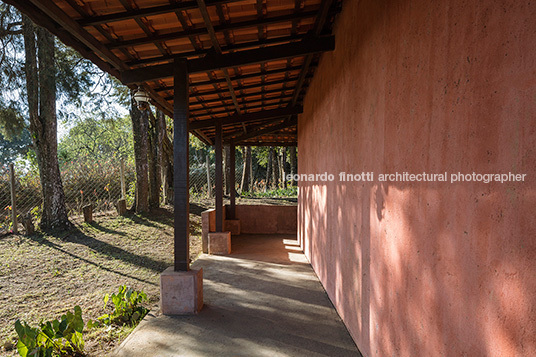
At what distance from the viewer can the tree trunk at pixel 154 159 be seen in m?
10.9

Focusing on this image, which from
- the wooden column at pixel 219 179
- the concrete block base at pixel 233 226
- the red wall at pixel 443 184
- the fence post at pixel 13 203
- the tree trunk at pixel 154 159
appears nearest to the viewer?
the red wall at pixel 443 184

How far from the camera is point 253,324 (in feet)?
11.4

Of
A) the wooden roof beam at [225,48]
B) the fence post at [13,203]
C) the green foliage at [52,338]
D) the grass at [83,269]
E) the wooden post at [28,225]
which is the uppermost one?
the wooden roof beam at [225,48]

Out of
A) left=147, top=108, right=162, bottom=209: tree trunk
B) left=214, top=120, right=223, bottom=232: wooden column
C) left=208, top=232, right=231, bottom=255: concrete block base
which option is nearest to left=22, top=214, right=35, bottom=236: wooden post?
left=147, top=108, right=162, bottom=209: tree trunk

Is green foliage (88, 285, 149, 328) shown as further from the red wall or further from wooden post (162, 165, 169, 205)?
wooden post (162, 165, 169, 205)

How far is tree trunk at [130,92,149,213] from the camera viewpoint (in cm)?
998

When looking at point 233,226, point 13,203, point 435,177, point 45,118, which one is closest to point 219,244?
point 233,226

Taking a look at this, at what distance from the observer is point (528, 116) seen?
98 centimetres

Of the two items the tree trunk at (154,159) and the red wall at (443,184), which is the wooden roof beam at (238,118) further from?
the tree trunk at (154,159)

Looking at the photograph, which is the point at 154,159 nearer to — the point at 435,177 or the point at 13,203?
the point at 13,203

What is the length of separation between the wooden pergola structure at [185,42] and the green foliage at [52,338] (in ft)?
4.02

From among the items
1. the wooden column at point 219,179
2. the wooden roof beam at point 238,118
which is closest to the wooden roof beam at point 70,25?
the wooden roof beam at point 238,118

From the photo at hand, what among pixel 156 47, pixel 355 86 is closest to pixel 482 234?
pixel 355 86

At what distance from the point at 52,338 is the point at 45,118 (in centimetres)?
690
